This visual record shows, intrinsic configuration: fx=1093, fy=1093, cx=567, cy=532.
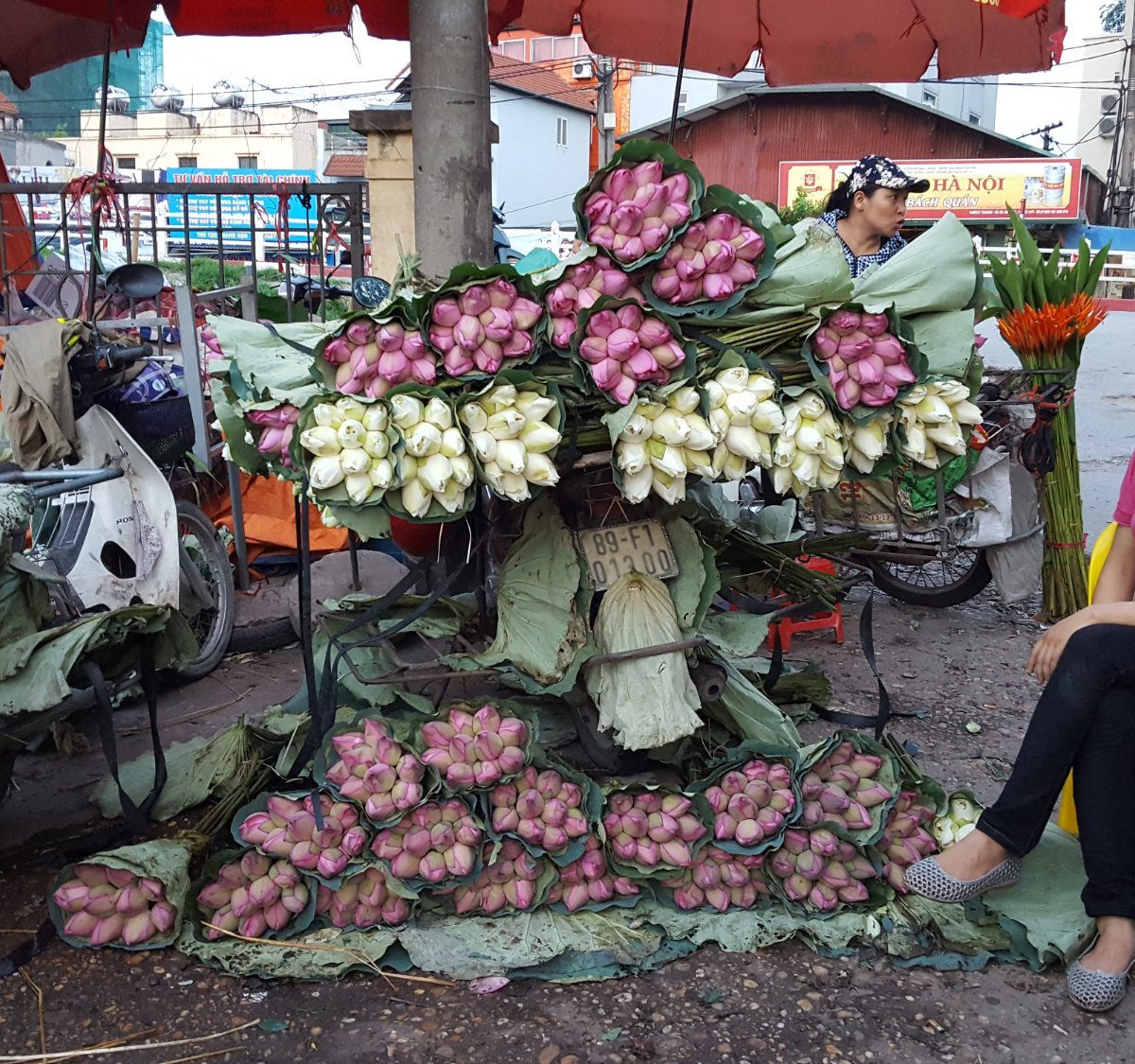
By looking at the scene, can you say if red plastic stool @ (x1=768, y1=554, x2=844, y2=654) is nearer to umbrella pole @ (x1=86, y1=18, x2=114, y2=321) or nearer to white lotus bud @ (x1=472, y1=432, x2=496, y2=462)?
white lotus bud @ (x1=472, y1=432, x2=496, y2=462)

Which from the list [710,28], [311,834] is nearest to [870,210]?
[710,28]

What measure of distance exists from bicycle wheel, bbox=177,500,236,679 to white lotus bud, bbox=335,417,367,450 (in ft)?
6.85

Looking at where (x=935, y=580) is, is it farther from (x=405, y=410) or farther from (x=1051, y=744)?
(x=405, y=410)

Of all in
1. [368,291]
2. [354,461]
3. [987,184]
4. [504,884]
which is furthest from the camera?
[987,184]

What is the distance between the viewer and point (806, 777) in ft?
8.46

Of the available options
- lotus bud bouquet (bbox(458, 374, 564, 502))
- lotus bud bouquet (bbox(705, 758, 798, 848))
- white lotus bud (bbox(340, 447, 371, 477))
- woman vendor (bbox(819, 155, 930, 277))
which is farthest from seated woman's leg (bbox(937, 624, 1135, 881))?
woman vendor (bbox(819, 155, 930, 277))

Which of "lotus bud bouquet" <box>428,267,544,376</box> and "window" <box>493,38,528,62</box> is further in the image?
"window" <box>493,38,528,62</box>

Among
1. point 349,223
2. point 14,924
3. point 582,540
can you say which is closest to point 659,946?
point 582,540

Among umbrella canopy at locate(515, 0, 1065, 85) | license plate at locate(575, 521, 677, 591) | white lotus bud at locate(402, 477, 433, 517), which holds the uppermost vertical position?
umbrella canopy at locate(515, 0, 1065, 85)

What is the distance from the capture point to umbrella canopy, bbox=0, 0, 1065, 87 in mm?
4602

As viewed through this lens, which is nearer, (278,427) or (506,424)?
(506,424)

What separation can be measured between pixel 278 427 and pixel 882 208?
2978 mm

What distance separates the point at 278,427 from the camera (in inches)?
91.7

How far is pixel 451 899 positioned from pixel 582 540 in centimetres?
88
